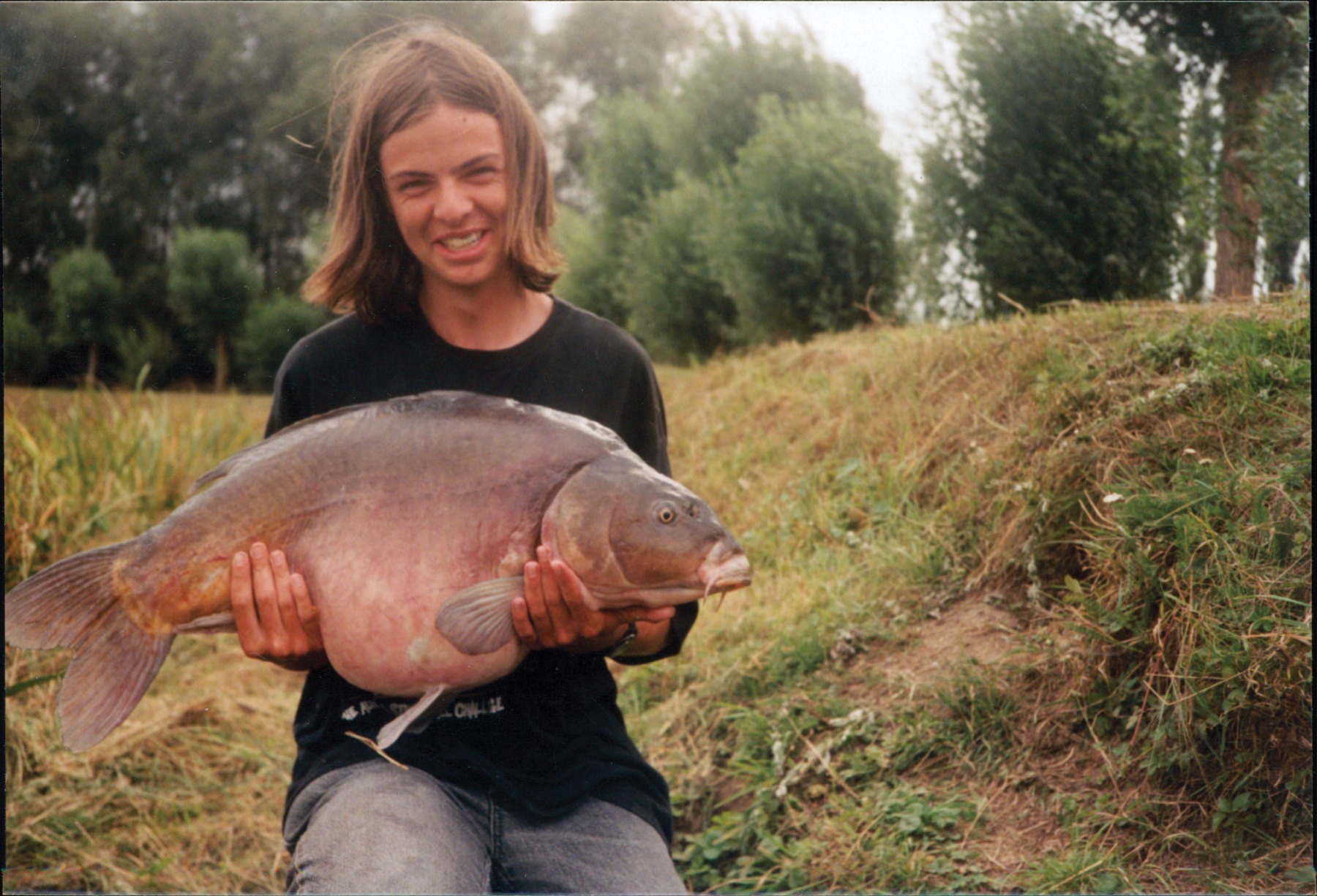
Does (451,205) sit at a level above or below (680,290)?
above

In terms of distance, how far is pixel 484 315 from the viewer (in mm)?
2287

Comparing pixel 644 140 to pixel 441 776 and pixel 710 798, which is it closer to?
pixel 710 798

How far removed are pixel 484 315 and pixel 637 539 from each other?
28.2 inches

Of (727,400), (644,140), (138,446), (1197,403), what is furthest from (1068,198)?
(644,140)

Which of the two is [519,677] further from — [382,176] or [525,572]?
[382,176]

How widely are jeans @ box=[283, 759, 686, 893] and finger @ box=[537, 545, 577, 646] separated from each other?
38 centimetres

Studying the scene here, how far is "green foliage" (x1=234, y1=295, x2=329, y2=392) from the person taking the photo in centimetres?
616

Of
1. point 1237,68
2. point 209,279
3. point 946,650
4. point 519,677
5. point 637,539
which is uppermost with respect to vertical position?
point 1237,68

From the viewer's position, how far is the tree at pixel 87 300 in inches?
201

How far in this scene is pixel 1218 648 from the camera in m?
2.40

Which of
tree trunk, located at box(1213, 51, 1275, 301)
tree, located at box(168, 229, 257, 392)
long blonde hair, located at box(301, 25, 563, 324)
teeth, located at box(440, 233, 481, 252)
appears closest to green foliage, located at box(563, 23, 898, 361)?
tree, located at box(168, 229, 257, 392)

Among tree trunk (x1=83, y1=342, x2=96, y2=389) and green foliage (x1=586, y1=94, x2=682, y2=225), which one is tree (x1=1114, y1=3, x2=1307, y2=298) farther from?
green foliage (x1=586, y1=94, x2=682, y2=225)

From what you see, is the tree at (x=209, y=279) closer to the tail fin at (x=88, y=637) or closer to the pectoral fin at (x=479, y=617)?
→ the tail fin at (x=88, y=637)

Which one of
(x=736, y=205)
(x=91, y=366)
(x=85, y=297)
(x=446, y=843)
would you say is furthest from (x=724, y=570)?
(x=91, y=366)
